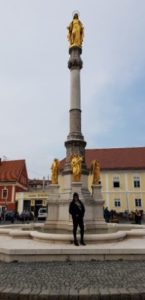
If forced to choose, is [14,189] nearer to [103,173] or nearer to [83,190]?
[103,173]

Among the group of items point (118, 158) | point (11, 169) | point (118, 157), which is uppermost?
point (118, 157)

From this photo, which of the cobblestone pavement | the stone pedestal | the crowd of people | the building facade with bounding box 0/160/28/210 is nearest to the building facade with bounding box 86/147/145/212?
the crowd of people

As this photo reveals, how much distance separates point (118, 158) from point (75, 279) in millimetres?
41469

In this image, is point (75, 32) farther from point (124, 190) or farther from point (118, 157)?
point (118, 157)

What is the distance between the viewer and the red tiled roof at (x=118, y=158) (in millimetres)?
43906

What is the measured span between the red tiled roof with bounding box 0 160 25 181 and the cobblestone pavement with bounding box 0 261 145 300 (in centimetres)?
4142

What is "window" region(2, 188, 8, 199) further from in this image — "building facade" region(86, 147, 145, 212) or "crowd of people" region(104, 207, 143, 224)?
"crowd of people" region(104, 207, 143, 224)

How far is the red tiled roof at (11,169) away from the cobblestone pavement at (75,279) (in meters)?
41.4

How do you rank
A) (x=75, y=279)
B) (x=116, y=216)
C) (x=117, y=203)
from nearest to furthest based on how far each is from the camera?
(x=75, y=279) → (x=116, y=216) → (x=117, y=203)

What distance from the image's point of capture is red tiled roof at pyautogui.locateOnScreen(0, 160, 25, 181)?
4734 centimetres

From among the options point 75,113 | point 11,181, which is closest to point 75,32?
point 75,113

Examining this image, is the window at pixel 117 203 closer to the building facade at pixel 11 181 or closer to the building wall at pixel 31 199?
the building wall at pixel 31 199

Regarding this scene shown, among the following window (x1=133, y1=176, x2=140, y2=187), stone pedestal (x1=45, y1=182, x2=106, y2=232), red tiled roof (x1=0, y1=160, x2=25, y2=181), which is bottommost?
stone pedestal (x1=45, y1=182, x2=106, y2=232)

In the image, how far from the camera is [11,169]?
49906 mm
